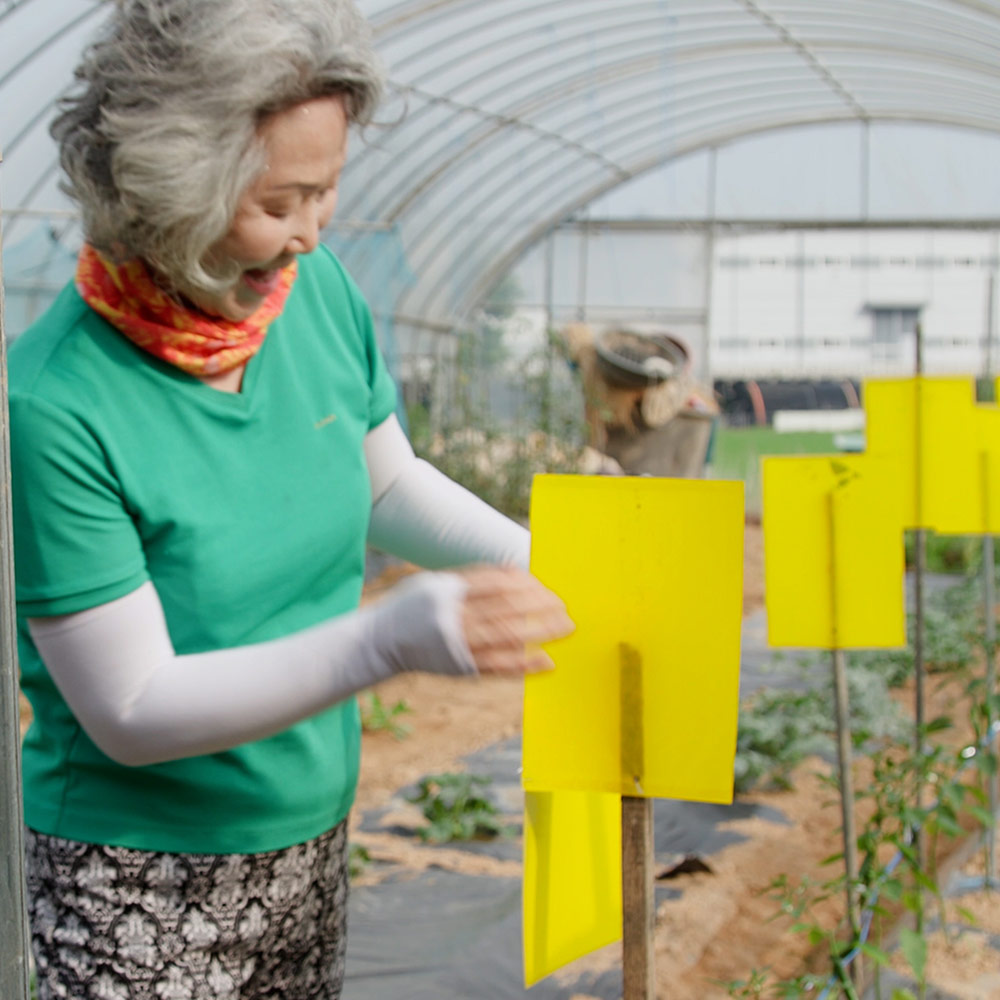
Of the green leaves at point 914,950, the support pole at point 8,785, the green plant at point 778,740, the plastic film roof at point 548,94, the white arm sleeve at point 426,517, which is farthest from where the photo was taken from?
the plastic film roof at point 548,94

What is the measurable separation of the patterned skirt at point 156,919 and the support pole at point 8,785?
459 mm

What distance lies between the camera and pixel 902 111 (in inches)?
527

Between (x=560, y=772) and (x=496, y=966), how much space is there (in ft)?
5.92

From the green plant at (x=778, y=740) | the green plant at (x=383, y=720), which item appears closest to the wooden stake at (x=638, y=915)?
the green plant at (x=778, y=740)

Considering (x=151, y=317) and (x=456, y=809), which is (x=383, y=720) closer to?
(x=456, y=809)

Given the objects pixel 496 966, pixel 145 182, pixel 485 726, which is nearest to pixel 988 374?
pixel 485 726

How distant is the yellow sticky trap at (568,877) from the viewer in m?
0.90

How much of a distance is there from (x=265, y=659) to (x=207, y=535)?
0.19 metres

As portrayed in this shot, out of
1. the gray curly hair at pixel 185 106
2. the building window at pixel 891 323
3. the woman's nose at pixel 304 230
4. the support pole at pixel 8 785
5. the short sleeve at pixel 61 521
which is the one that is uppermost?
the building window at pixel 891 323

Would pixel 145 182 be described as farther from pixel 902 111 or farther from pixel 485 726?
pixel 902 111

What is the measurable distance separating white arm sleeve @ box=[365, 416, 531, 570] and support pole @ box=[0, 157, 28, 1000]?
0.61 meters

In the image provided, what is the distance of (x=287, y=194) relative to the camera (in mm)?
1074

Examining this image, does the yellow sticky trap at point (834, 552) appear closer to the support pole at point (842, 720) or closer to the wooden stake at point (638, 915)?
the support pole at point (842, 720)

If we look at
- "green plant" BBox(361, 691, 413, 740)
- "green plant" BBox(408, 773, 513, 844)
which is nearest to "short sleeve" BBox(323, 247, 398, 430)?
"green plant" BBox(408, 773, 513, 844)
